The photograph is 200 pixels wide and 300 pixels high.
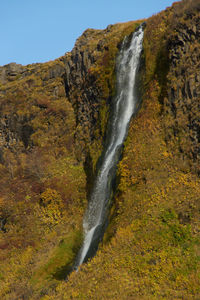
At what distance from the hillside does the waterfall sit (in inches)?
57.3

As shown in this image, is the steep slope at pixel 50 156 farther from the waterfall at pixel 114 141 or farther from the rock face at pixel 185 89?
the rock face at pixel 185 89

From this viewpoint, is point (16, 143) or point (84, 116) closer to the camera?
point (84, 116)

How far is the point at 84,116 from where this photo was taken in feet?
116

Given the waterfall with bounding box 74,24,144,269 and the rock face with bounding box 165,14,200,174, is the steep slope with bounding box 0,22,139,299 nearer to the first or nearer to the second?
the waterfall with bounding box 74,24,144,269

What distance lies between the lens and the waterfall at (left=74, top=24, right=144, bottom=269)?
22.2 meters

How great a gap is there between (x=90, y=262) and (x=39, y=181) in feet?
55.3

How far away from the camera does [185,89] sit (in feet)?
67.8

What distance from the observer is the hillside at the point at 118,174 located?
584 inches

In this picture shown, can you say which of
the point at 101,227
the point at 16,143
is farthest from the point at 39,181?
the point at 101,227

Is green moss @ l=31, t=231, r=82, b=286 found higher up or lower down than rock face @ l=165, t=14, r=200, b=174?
lower down

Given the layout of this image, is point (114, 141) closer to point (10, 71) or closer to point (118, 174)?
point (118, 174)

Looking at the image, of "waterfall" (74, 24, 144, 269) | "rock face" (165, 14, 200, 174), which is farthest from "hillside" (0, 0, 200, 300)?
"waterfall" (74, 24, 144, 269)

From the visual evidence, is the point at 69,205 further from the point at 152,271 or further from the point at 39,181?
the point at 152,271

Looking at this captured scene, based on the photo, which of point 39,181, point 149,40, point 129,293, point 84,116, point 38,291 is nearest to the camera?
point 129,293
